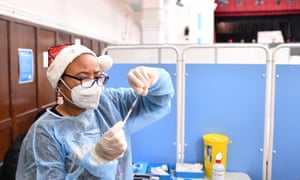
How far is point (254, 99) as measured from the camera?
1.97 m

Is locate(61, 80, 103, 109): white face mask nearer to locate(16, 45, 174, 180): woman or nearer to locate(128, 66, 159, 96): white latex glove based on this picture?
locate(16, 45, 174, 180): woman

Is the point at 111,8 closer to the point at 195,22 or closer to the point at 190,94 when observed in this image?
the point at 195,22

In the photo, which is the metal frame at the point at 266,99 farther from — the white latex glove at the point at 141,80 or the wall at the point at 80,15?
the white latex glove at the point at 141,80

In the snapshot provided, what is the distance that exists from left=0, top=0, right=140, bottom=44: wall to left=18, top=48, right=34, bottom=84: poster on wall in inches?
8.8

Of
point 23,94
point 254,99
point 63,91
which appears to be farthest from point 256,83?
point 23,94

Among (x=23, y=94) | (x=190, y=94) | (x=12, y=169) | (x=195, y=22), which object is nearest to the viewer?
(x=12, y=169)

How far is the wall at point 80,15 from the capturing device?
1952 mm

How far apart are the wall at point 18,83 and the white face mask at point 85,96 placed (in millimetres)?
911

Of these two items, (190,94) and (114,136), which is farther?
(190,94)

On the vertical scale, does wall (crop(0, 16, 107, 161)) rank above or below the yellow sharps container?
above

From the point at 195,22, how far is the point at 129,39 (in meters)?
1.41

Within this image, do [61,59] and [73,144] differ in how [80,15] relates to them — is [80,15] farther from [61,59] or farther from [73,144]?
[73,144]

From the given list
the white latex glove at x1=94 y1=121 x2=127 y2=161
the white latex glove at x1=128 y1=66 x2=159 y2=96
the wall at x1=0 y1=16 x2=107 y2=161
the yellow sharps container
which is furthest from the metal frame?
the white latex glove at x1=94 y1=121 x2=127 y2=161

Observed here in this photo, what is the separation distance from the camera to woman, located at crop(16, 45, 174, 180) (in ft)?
2.77
